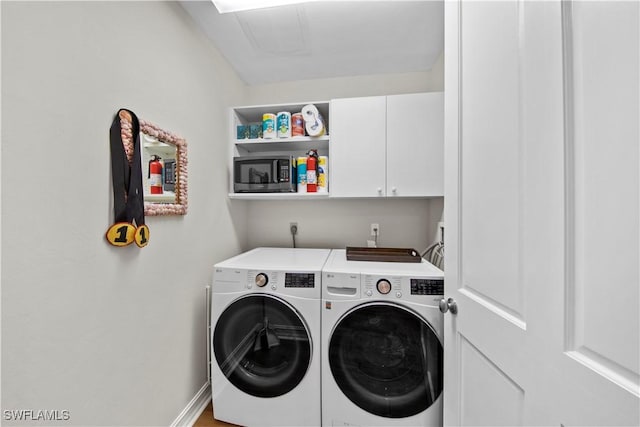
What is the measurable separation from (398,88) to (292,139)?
107 cm

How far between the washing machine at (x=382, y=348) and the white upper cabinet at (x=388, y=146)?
0.67 meters

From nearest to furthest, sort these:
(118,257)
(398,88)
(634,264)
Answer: (634,264), (118,257), (398,88)

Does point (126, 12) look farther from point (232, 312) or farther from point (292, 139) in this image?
point (232, 312)

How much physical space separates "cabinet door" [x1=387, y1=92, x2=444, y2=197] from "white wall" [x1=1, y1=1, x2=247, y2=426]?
1.34m

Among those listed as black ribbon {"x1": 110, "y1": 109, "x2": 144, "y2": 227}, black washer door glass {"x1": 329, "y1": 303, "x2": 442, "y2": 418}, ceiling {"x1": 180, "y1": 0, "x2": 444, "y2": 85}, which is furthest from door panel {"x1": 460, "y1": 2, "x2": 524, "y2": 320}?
black ribbon {"x1": 110, "y1": 109, "x2": 144, "y2": 227}

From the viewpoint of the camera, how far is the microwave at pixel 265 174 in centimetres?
179

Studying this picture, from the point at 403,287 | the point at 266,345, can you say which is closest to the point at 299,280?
the point at 266,345

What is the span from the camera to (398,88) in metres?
2.08

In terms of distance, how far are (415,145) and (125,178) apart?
5.50ft

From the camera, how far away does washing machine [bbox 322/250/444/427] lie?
1238 mm

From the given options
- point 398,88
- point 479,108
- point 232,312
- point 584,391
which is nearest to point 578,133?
point 479,108

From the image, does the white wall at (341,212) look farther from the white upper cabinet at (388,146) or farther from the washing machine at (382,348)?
the washing machine at (382,348)

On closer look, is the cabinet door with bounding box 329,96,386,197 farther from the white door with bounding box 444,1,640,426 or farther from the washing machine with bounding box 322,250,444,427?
the white door with bounding box 444,1,640,426

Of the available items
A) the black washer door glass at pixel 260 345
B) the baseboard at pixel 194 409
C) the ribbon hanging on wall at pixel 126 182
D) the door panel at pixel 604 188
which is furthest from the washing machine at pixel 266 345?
the door panel at pixel 604 188
